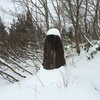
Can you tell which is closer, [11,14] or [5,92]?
[5,92]

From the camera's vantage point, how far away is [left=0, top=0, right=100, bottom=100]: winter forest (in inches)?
157

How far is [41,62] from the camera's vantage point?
699 cm

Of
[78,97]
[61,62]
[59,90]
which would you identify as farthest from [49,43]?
[78,97]

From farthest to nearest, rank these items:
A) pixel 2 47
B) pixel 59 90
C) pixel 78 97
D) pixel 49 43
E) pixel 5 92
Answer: pixel 2 47 < pixel 49 43 < pixel 5 92 < pixel 59 90 < pixel 78 97

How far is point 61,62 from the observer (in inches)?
188

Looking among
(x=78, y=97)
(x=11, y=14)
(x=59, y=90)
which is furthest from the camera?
(x=11, y=14)

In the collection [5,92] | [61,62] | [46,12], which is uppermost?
[46,12]

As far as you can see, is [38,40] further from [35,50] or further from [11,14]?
[11,14]

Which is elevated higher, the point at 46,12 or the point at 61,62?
the point at 46,12

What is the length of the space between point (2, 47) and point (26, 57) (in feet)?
3.06

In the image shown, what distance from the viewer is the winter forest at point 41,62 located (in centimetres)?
398

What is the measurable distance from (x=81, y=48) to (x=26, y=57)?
6.70 ft

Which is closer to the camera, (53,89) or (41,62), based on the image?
(53,89)

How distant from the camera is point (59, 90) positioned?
155 inches
